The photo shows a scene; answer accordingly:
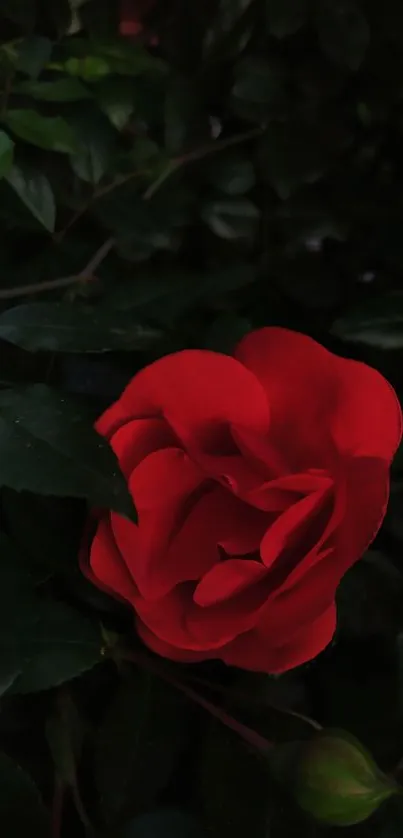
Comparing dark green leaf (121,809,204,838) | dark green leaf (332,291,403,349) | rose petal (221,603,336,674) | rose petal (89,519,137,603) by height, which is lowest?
dark green leaf (121,809,204,838)

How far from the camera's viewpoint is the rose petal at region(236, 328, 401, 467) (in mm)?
320

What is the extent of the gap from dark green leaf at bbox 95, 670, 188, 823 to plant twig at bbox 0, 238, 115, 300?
205 millimetres

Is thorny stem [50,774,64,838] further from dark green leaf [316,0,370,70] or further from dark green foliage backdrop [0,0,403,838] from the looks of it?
dark green leaf [316,0,370,70]

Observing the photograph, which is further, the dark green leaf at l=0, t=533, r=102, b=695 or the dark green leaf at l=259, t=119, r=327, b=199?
the dark green leaf at l=259, t=119, r=327, b=199

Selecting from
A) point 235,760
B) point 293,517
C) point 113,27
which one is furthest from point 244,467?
point 113,27

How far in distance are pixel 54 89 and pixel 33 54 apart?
0.07 feet

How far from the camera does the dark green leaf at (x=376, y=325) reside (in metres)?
0.39

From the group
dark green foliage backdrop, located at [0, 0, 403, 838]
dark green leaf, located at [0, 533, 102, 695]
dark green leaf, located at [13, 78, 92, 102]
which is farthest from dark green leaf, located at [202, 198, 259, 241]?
dark green leaf, located at [0, 533, 102, 695]

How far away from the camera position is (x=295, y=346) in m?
0.34

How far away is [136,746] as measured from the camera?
0.41 m

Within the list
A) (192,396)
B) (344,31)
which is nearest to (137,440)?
(192,396)

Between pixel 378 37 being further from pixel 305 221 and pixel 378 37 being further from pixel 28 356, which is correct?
pixel 28 356

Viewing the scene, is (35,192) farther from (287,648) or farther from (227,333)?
(287,648)

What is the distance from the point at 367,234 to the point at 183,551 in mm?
241
